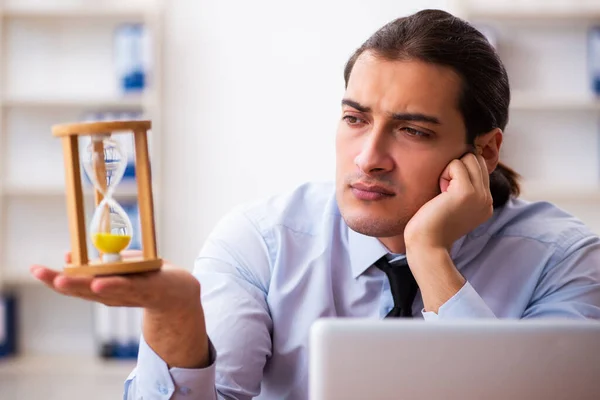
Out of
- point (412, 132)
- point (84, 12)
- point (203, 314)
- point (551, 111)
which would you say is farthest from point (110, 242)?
point (551, 111)

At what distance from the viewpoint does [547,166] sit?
353 cm

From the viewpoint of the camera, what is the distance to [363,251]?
164cm

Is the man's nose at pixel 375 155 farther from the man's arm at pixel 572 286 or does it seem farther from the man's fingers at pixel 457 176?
the man's arm at pixel 572 286

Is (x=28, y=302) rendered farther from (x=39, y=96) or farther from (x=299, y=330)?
(x=299, y=330)

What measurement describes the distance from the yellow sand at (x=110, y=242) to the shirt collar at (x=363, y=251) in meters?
0.69

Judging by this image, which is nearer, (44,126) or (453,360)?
(453,360)

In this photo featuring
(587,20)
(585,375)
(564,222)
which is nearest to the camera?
(585,375)

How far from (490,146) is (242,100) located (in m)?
1.99

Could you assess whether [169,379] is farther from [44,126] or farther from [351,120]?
[44,126]

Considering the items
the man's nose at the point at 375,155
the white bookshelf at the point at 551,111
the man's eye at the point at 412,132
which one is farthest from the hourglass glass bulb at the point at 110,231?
the white bookshelf at the point at 551,111

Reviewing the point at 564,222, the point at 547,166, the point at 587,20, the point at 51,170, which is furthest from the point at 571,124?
the point at 51,170

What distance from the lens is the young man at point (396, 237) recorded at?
Answer: 1.50 m

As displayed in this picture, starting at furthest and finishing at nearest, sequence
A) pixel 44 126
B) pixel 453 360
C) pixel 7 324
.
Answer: pixel 44 126 → pixel 7 324 → pixel 453 360

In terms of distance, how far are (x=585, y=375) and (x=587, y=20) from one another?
2.95 metres
